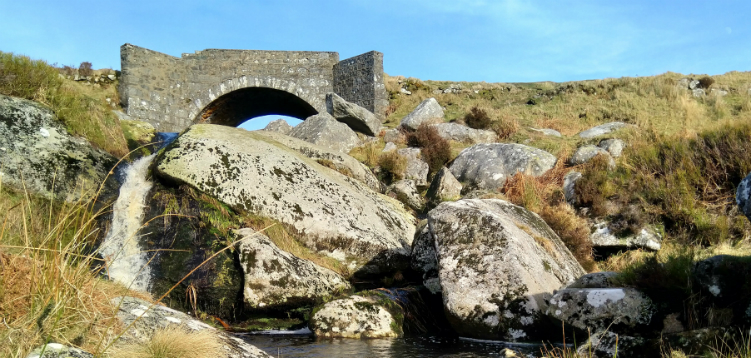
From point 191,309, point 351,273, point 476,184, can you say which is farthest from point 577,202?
point 191,309

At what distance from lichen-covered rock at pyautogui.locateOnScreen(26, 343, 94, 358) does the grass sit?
27.5 feet

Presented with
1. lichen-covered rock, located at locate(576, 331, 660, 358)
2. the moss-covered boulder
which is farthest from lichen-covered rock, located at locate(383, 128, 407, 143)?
lichen-covered rock, located at locate(576, 331, 660, 358)

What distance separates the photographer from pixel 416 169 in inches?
614

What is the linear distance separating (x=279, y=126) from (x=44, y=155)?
10.3 metres

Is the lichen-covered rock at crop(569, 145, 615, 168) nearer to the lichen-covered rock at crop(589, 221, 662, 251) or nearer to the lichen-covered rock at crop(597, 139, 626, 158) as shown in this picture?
the lichen-covered rock at crop(597, 139, 626, 158)

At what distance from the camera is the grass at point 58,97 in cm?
1064

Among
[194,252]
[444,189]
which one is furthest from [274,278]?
[444,189]

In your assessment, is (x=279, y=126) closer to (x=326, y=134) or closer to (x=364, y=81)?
(x=326, y=134)

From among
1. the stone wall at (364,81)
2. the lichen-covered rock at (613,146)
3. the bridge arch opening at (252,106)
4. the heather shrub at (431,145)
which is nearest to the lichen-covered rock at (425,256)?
the heather shrub at (431,145)

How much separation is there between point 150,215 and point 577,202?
862 cm

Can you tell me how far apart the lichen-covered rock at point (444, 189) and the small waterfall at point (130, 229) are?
21.7ft

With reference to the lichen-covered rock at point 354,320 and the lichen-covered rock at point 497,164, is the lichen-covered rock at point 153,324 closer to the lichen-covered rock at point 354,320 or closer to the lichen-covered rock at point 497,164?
the lichen-covered rock at point 354,320

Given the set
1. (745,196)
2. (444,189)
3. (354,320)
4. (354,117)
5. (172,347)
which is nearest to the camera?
(172,347)

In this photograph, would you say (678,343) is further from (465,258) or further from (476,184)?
(476,184)
